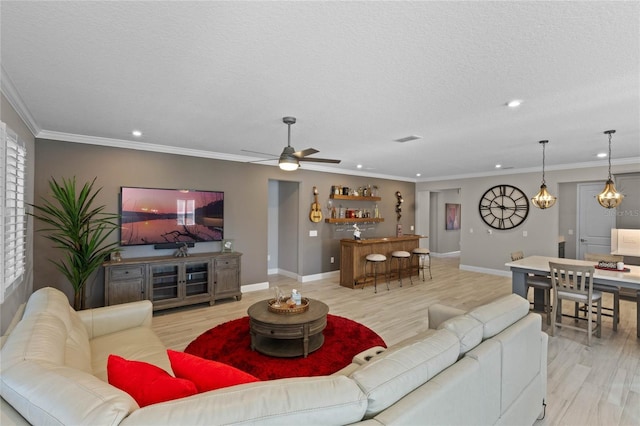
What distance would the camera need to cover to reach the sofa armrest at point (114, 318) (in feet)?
8.27

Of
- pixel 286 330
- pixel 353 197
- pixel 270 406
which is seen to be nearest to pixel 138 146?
pixel 286 330

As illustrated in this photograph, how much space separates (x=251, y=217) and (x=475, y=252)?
5.77m

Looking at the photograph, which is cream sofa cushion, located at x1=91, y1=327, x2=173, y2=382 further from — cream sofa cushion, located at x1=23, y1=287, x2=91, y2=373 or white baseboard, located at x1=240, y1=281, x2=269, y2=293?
white baseboard, located at x1=240, y1=281, x2=269, y2=293

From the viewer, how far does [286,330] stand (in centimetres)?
304

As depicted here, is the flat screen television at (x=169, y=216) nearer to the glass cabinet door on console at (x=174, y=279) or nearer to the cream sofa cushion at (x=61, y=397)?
the glass cabinet door on console at (x=174, y=279)

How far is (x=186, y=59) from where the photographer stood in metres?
2.09

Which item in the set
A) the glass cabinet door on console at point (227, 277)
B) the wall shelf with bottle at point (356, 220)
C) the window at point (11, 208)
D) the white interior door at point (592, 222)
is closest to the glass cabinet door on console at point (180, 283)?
the glass cabinet door on console at point (227, 277)

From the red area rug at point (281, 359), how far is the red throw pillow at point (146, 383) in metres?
1.86

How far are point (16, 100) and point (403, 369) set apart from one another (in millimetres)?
3857

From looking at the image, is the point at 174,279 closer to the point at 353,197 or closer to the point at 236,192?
the point at 236,192

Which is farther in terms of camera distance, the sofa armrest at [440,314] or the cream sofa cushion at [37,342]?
the sofa armrest at [440,314]

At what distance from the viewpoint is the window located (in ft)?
7.98

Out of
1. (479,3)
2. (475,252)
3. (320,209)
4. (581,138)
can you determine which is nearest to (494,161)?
(581,138)

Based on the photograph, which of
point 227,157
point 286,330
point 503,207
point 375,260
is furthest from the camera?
point 503,207
